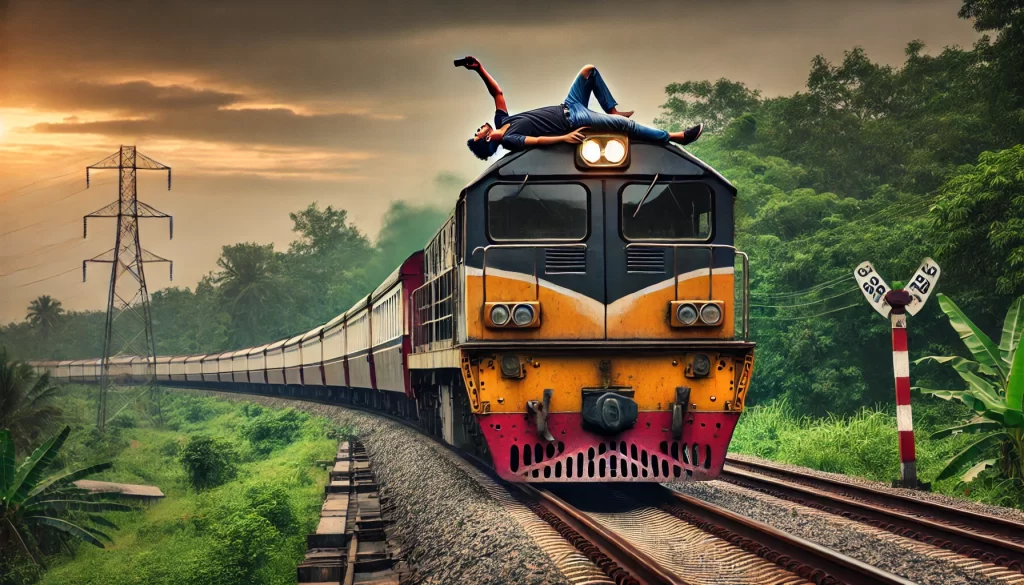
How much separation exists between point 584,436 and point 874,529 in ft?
8.19

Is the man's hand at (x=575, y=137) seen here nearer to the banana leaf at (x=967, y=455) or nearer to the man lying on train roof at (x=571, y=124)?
the man lying on train roof at (x=571, y=124)

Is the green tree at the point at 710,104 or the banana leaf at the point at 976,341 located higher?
the green tree at the point at 710,104

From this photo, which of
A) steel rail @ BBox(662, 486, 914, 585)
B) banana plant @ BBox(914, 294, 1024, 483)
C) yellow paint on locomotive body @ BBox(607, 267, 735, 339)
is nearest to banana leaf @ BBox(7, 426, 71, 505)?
yellow paint on locomotive body @ BBox(607, 267, 735, 339)

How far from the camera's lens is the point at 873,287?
1162cm

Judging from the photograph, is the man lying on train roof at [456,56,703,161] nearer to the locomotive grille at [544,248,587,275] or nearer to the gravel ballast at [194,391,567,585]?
the locomotive grille at [544,248,587,275]

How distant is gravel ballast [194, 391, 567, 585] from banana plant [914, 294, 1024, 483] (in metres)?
5.41

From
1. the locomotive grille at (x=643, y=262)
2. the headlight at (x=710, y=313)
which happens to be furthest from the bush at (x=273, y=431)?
the headlight at (x=710, y=313)

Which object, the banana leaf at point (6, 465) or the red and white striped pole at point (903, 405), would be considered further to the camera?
the banana leaf at point (6, 465)

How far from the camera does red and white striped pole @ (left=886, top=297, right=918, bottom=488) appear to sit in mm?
10891

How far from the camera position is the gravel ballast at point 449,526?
6.42 m

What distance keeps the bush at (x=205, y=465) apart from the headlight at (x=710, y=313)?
12.3m

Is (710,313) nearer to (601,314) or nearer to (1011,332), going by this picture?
(601,314)

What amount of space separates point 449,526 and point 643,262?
2.95 m

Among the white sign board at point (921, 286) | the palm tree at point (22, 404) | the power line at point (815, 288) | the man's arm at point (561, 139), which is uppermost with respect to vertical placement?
the man's arm at point (561, 139)
